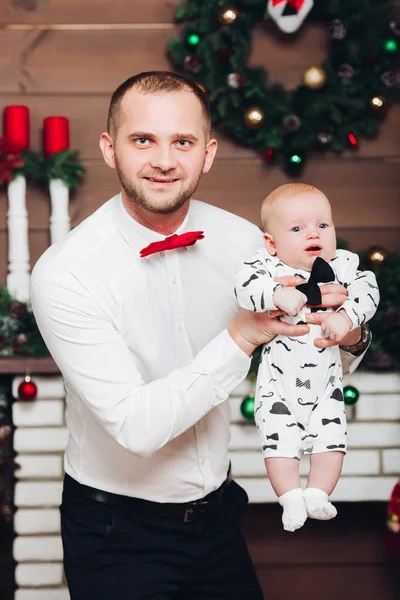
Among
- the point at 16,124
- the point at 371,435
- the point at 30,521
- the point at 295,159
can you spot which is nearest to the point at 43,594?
the point at 30,521

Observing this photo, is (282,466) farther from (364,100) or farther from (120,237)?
(364,100)

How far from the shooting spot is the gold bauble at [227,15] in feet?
8.76

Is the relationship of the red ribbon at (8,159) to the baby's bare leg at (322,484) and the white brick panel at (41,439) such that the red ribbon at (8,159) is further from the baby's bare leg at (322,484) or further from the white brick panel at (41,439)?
the baby's bare leg at (322,484)

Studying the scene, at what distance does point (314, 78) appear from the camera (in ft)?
8.98

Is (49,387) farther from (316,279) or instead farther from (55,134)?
(316,279)

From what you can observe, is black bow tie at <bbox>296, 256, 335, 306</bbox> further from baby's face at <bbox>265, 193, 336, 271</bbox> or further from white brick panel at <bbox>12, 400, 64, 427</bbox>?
white brick panel at <bbox>12, 400, 64, 427</bbox>

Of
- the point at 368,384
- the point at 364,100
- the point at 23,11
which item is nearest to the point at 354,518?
the point at 368,384

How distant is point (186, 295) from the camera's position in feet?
6.37

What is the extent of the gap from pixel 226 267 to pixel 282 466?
51 centimetres

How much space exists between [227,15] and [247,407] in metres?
1.20

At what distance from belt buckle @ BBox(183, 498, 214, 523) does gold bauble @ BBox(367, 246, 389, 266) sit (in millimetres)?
1079

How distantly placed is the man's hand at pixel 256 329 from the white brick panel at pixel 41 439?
1.15 metres

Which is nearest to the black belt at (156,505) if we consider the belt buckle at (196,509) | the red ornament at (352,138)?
the belt buckle at (196,509)

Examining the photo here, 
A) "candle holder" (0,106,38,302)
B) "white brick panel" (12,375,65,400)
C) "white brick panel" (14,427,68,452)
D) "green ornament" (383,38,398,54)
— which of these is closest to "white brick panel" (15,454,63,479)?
"white brick panel" (14,427,68,452)
